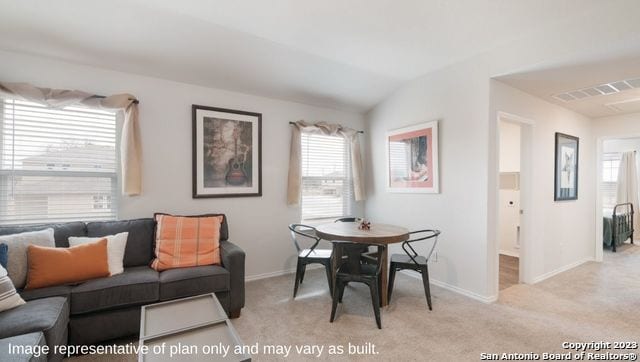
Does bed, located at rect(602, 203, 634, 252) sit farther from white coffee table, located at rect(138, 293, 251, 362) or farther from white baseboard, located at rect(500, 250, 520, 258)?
white coffee table, located at rect(138, 293, 251, 362)

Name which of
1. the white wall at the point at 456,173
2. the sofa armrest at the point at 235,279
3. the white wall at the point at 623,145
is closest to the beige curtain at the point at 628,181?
the white wall at the point at 623,145

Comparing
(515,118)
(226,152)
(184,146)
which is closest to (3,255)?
(184,146)

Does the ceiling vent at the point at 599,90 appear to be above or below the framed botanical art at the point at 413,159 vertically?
above

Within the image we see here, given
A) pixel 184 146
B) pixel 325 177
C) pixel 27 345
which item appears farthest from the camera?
pixel 325 177

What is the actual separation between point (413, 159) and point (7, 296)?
3.93m

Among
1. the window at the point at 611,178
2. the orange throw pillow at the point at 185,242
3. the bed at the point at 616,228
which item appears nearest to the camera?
the orange throw pillow at the point at 185,242

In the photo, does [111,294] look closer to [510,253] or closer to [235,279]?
[235,279]

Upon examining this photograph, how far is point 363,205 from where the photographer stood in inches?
188

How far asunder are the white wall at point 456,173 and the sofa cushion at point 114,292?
3.07m

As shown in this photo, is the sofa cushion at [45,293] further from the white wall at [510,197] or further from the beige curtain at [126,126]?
the white wall at [510,197]

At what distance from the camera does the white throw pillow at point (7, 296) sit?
5.66 ft

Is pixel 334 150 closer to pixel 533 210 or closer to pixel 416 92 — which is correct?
pixel 416 92

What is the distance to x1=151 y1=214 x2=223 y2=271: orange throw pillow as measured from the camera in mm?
2705

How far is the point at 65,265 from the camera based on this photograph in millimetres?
2180
